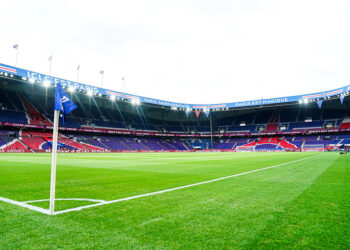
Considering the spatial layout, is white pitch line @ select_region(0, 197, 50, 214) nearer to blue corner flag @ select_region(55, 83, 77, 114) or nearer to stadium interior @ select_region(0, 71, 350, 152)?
blue corner flag @ select_region(55, 83, 77, 114)

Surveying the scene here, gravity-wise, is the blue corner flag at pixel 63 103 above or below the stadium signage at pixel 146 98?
below

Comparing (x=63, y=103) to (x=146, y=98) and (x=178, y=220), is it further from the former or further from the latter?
(x=146, y=98)

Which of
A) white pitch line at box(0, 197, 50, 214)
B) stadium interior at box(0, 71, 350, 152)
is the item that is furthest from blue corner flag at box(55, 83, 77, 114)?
stadium interior at box(0, 71, 350, 152)

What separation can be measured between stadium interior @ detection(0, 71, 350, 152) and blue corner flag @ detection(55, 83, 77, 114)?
149ft

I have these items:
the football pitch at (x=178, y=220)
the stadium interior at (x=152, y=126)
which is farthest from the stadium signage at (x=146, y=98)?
the football pitch at (x=178, y=220)

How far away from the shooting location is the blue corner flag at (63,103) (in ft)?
13.6

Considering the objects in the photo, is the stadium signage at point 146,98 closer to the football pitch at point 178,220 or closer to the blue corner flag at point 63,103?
the blue corner flag at point 63,103

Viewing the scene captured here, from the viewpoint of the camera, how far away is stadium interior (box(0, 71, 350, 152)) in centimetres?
4816

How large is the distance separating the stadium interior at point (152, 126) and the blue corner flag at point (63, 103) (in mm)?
45314

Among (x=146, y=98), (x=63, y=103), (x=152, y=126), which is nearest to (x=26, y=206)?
(x=63, y=103)

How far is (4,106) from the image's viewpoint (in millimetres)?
48406

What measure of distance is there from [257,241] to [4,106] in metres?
60.6

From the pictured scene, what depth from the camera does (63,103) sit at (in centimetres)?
420

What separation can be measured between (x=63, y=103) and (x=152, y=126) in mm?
73488
